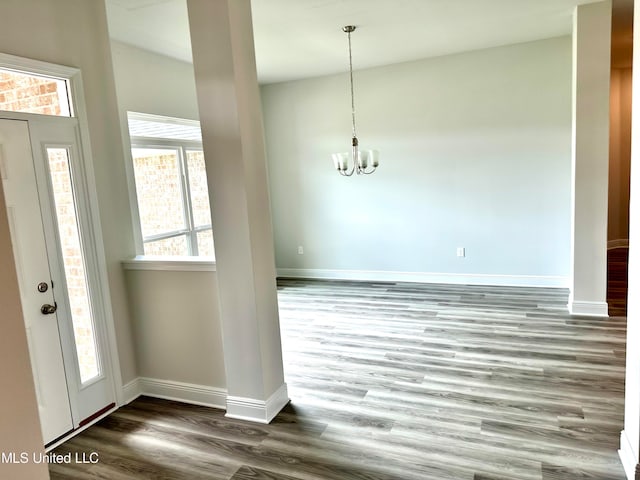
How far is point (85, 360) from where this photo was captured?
2.98m

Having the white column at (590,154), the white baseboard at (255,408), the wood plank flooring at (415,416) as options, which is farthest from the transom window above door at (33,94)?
the white column at (590,154)

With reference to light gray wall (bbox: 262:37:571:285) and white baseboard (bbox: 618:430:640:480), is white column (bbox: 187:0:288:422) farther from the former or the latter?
light gray wall (bbox: 262:37:571:285)

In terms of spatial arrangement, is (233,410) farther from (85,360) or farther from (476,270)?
(476,270)

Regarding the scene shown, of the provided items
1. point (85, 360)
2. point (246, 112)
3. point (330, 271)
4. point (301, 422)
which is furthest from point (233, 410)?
point (330, 271)

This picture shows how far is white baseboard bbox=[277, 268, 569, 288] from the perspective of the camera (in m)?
5.46

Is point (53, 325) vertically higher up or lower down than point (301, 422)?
higher up

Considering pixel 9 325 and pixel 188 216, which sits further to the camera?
pixel 188 216

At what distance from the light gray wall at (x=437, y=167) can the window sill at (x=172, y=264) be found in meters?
3.59

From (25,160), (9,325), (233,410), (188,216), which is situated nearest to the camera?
(9,325)

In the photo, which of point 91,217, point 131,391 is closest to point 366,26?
point 91,217

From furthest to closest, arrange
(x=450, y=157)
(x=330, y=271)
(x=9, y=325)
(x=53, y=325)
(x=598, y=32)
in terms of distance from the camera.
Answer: (x=330, y=271), (x=450, y=157), (x=598, y=32), (x=53, y=325), (x=9, y=325)

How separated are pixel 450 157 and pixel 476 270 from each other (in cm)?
151

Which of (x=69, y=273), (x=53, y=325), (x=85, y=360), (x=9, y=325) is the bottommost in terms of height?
(x=85, y=360)

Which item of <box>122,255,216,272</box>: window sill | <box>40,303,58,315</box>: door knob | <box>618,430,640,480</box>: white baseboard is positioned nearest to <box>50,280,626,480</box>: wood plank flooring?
<box>618,430,640,480</box>: white baseboard
